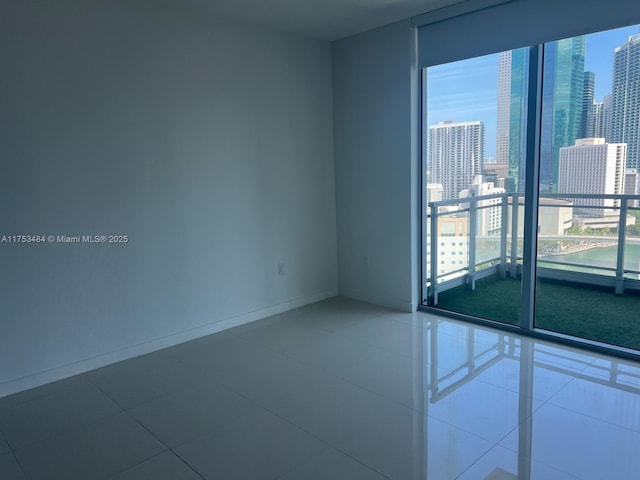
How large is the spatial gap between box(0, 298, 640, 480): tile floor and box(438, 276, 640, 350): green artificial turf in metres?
0.75

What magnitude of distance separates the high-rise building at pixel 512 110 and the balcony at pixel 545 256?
26.9 inches

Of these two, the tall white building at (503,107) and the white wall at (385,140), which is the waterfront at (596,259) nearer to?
the tall white building at (503,107)

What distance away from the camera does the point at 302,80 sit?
4.18 meters

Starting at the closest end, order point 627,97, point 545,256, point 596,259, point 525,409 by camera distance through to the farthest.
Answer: point 525,409 → point 627,97 → point 596,259 → point 545,256

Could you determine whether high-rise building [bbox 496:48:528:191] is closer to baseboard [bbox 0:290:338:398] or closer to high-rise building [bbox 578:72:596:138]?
high-rise building [bbox 578:72:596:138]

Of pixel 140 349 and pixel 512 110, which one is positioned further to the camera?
pixel 512 110

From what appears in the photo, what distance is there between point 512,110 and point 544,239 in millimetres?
1510

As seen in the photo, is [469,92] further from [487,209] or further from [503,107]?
[487,209]

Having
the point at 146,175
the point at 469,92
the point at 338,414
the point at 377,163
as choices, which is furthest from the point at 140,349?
the point at 469,92

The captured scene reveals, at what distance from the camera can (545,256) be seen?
4.79m

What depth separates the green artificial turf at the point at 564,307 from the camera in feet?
12.4

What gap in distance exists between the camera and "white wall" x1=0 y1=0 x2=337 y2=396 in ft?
8.98

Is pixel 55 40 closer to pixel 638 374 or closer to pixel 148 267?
pixel 148 267

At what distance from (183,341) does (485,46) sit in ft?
10.5
